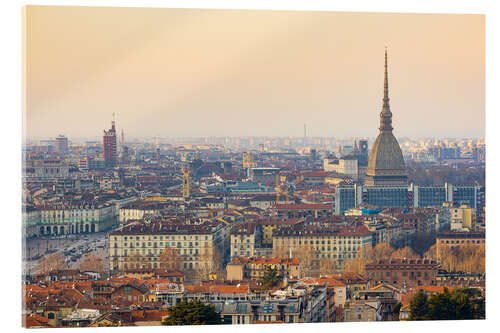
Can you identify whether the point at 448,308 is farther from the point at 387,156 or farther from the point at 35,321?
the point at 387,156

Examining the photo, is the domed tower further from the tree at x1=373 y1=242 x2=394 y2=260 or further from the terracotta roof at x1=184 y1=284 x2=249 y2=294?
the terracotta roof at x1=184 y1=284 x2=249 y2=294

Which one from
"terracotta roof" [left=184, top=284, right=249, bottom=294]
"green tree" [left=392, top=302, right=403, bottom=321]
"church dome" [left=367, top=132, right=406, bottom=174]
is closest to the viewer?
"green tree" [left=392, top=302, right=403, bottom=321]

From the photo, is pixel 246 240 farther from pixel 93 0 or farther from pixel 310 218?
pixel 93 0

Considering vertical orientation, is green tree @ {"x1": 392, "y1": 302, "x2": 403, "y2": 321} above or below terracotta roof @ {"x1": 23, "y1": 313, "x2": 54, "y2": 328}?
below

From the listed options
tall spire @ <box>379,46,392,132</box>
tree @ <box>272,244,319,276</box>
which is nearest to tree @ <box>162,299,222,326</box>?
tree @ <box>272,244,319,276</box>

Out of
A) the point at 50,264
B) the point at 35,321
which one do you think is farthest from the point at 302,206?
the point at 35,321

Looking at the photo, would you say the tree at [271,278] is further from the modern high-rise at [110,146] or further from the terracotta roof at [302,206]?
the terracotta roof at [302,206]
